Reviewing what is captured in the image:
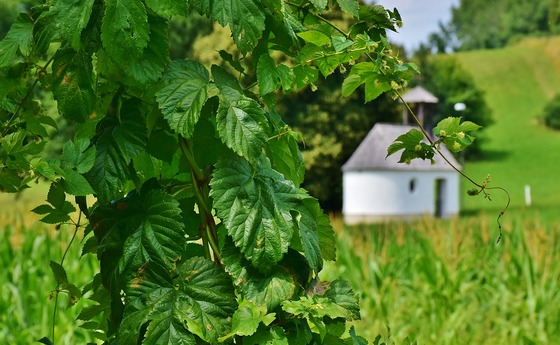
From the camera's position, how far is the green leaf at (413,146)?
1230 mm

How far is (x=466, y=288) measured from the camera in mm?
4383

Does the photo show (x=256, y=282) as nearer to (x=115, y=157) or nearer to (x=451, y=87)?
(x=115, y=157)

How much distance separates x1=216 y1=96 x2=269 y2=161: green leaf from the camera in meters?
1.07

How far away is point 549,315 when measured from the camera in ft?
13.3

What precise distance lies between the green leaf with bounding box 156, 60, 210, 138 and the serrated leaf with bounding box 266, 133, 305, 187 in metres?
0.15

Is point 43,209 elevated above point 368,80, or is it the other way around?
point 368,80

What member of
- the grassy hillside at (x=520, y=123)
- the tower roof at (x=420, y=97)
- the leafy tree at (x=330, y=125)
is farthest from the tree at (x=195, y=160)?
the grassy hillside at (x=520, y=123)

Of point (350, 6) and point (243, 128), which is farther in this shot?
point (350, 6)

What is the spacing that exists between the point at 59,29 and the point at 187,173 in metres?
0.37

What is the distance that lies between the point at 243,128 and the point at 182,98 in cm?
10

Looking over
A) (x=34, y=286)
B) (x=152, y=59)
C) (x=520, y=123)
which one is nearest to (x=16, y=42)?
(x=152, y=59)

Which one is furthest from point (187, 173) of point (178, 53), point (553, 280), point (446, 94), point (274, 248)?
point (446, 94)

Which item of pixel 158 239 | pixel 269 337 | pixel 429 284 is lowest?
pixel 429 284

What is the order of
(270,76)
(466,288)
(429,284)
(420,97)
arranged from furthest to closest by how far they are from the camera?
(420,97) < (429,284) < (466,288) < (270,76)
